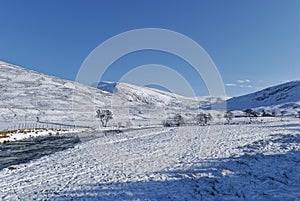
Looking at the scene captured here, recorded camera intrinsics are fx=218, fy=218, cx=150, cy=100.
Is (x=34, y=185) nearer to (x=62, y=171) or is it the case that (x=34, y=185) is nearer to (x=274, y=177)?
(x=62, y=171)

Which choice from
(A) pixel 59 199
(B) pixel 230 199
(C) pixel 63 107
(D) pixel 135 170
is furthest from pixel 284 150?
(C) pixel 63 107

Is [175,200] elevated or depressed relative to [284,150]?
depressed

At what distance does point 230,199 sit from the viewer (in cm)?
955

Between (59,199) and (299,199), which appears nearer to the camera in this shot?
(299,199)

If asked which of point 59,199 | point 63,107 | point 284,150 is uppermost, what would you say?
point 63,107

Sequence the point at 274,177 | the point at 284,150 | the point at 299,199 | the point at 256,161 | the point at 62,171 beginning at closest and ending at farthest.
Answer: the point at 299,199 → the point at 274,177 → the point at 256,161 → the point at 62,171 → the point at 284,150

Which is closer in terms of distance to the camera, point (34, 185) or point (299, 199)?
point (299, 199)

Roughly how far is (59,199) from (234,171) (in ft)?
31.6

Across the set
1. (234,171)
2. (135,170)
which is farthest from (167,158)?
(234,171)

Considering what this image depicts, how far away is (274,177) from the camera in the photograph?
37.9 ft

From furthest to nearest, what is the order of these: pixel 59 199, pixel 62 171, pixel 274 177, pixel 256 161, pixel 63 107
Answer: pixel 63 107 < pixel 62 171 < pixel 256 161 < pixel 274 177 < pixel 59 199

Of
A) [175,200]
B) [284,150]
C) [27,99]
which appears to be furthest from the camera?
[27,99]

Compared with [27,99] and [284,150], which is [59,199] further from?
[27,99]

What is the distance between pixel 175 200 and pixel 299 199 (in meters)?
5.14
